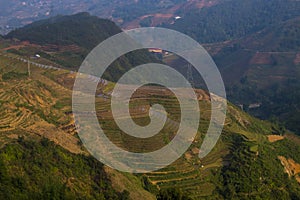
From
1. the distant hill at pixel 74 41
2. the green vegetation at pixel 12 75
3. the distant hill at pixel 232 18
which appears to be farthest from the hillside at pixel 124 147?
the distant hill at pixel 232 18

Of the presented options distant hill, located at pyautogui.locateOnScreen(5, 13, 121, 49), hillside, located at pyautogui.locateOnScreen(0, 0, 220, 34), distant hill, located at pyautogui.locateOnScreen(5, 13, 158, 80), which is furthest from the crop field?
hillside, located at pyautogui.locateOnScreen(0, 0, 220, 34)

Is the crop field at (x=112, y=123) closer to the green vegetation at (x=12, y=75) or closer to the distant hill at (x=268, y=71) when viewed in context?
the green vegetation at (x=12, y=75)

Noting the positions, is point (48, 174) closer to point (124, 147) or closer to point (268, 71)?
Result: point (124, 147)

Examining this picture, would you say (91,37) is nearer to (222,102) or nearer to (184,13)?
(222,102)

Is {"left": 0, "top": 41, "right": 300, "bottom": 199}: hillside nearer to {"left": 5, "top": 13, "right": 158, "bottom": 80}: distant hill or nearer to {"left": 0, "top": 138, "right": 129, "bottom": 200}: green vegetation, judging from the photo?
{"left": 0, "top": 138, "right": 129, "bottom": 200}: green vegetation

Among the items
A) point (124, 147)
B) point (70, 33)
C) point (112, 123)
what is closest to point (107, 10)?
point (70, 33)

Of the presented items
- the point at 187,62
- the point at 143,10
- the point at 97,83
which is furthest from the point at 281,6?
the point at 97,83
